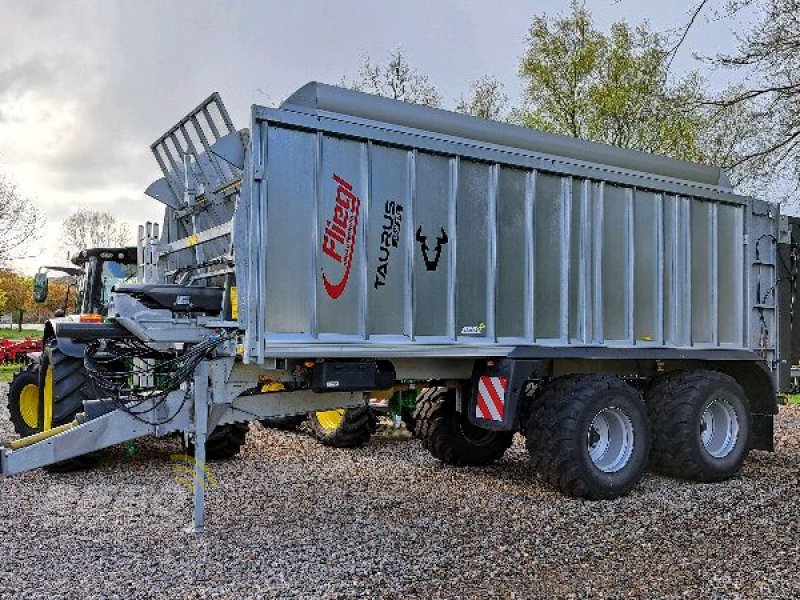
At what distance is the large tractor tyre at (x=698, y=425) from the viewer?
8078 mm

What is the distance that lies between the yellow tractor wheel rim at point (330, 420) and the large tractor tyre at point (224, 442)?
1246 millimetres

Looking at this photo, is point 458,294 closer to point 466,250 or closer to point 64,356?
point 466,250

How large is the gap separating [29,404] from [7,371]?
16274 mm

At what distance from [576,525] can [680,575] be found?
136 cm

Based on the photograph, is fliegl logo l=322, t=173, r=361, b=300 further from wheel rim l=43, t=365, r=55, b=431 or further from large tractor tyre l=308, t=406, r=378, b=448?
wheel rim l=43, t=365, r=55, b=431

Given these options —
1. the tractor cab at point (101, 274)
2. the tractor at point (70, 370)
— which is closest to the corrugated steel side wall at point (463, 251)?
the tractor at point (70, 370)

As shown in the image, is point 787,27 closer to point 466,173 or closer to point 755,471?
point 755,471

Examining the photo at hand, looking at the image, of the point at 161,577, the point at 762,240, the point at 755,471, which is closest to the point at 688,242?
the point at 762,240

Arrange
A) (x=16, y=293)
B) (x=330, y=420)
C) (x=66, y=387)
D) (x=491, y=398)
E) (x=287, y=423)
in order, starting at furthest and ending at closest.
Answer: (x=16, y=293), (x=287, y=423), (x=330, y=420), (x=66, y=387), (x=491, y=398)

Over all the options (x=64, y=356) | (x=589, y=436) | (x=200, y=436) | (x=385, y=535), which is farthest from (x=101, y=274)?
(x=589, y=436)

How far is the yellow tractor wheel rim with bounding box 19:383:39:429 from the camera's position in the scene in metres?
9.41

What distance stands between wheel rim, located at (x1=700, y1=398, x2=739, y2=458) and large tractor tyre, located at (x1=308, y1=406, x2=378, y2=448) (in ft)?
12.1

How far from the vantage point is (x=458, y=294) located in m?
6.88

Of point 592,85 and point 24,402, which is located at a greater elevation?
point 592,85
